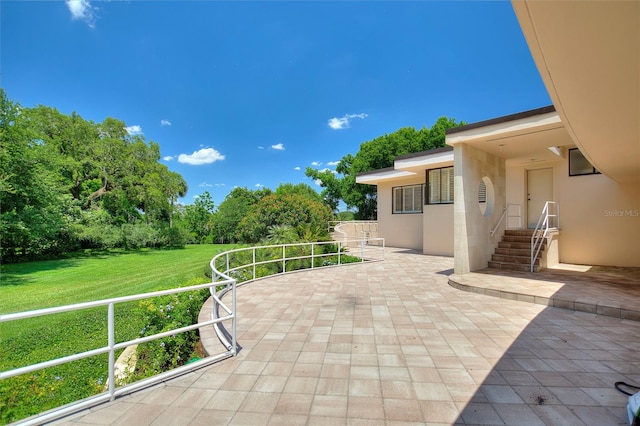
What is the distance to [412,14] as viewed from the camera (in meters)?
8.24

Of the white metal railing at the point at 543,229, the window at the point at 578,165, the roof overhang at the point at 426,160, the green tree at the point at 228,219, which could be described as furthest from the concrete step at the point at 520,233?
the green tree at the point at 228,219

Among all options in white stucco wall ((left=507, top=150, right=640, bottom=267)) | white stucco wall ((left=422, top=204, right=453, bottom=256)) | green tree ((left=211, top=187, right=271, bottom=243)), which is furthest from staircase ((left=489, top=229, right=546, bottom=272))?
green tree ((left=211, top=187, right=271, bottom=243))

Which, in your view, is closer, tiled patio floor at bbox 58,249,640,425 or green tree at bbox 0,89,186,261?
tiled patio floor at bbox 58,249,640,425

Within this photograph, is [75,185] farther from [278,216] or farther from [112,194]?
[278,216]

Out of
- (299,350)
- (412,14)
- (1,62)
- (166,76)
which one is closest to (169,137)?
(166,76)

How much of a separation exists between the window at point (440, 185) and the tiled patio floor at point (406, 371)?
22.0 ft

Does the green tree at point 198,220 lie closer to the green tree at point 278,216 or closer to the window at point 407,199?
the green tree at point 278,216

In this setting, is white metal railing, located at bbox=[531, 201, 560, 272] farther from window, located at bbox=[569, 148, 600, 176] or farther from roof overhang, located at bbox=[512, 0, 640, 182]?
Result: roof overhang, located at bbox=[512, 0, 640, 182]

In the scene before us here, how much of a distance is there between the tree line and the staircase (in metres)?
6.15

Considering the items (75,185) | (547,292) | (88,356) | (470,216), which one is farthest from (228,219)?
(88,356)

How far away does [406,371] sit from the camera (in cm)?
266

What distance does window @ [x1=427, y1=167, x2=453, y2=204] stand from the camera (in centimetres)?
1080

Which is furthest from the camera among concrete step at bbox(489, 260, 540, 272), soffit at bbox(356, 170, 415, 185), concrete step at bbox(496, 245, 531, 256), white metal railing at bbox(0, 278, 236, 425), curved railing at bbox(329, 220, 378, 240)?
curved railing at bbox(329, 220, 378, 240)

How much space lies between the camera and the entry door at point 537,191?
9.91m
